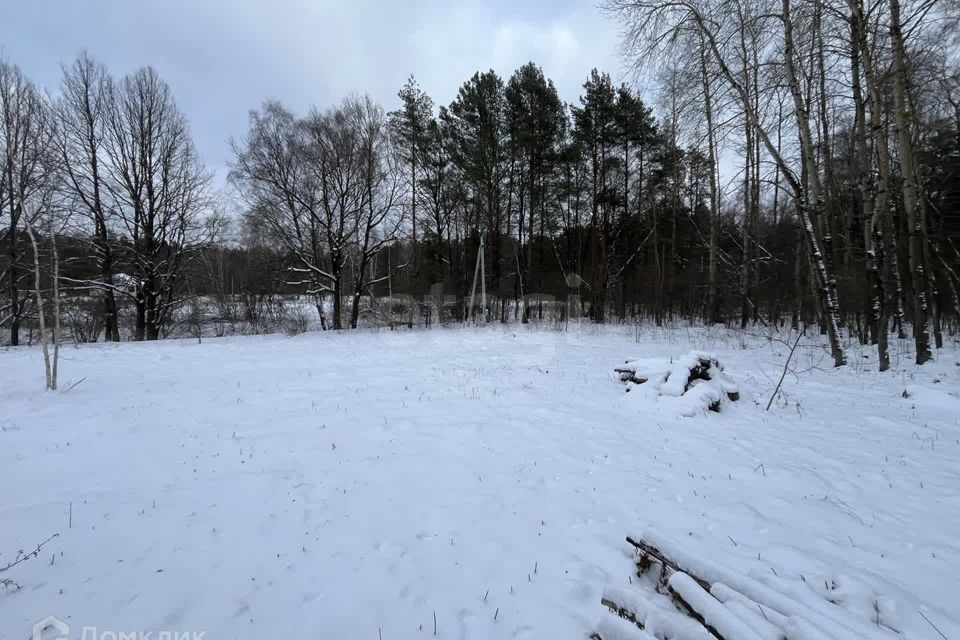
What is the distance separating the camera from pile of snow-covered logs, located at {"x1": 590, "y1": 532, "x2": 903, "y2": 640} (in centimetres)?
170

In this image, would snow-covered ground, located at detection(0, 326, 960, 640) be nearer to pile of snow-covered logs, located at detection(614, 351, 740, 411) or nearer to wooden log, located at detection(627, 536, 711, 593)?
wooden log, located at detection(627, 536, 711, 593)

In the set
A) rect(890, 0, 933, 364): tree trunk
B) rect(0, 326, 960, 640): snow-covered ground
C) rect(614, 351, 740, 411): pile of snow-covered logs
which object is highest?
rect(890, 0, 933, 364): tree trunk

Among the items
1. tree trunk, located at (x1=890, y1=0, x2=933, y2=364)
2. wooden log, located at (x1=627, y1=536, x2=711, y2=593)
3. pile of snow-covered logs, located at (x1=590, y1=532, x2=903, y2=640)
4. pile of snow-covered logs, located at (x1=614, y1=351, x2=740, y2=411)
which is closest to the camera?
pile of snow-covered logs, located at (x1=590, y1=532, x2=903, y2=640)

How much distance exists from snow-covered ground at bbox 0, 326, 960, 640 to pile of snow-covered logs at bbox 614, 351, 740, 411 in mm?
244

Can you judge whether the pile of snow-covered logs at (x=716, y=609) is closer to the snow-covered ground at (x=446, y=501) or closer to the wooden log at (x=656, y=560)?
the wooden log at (x=656, y=560)

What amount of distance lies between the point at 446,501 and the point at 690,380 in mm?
4979

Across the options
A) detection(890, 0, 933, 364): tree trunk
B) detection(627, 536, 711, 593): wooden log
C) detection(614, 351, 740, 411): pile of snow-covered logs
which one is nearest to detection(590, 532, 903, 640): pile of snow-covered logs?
detection(627, 536, 711, 593): wooden log

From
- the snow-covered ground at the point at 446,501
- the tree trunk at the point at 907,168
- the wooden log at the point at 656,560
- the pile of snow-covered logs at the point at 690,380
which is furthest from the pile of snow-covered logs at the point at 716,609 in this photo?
the tree trunk at the point at 907,168

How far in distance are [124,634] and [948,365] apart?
1226 centimetres

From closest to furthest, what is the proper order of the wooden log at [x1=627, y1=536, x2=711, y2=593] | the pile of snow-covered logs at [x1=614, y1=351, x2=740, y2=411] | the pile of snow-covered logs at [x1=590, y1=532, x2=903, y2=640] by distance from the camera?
the pile of snow-covered logs at [x1=590, y1=532, x2=903, y2=640], the wooden log at [x1=627, y1=536, x2=711, y2=593], the pile of snow-covered logs at [x1=614, y1=351, x2=740, y2=411]

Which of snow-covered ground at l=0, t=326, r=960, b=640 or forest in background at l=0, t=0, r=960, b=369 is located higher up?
forest in background at l=0, t=0, r=960, b=369

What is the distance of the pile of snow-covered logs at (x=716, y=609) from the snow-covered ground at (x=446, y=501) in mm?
155

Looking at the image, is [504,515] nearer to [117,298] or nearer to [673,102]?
[673,102]

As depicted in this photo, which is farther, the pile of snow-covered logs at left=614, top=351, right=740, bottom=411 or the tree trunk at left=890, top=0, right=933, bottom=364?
the tree trunk at left=890, top=0, right=933, bottom=364
